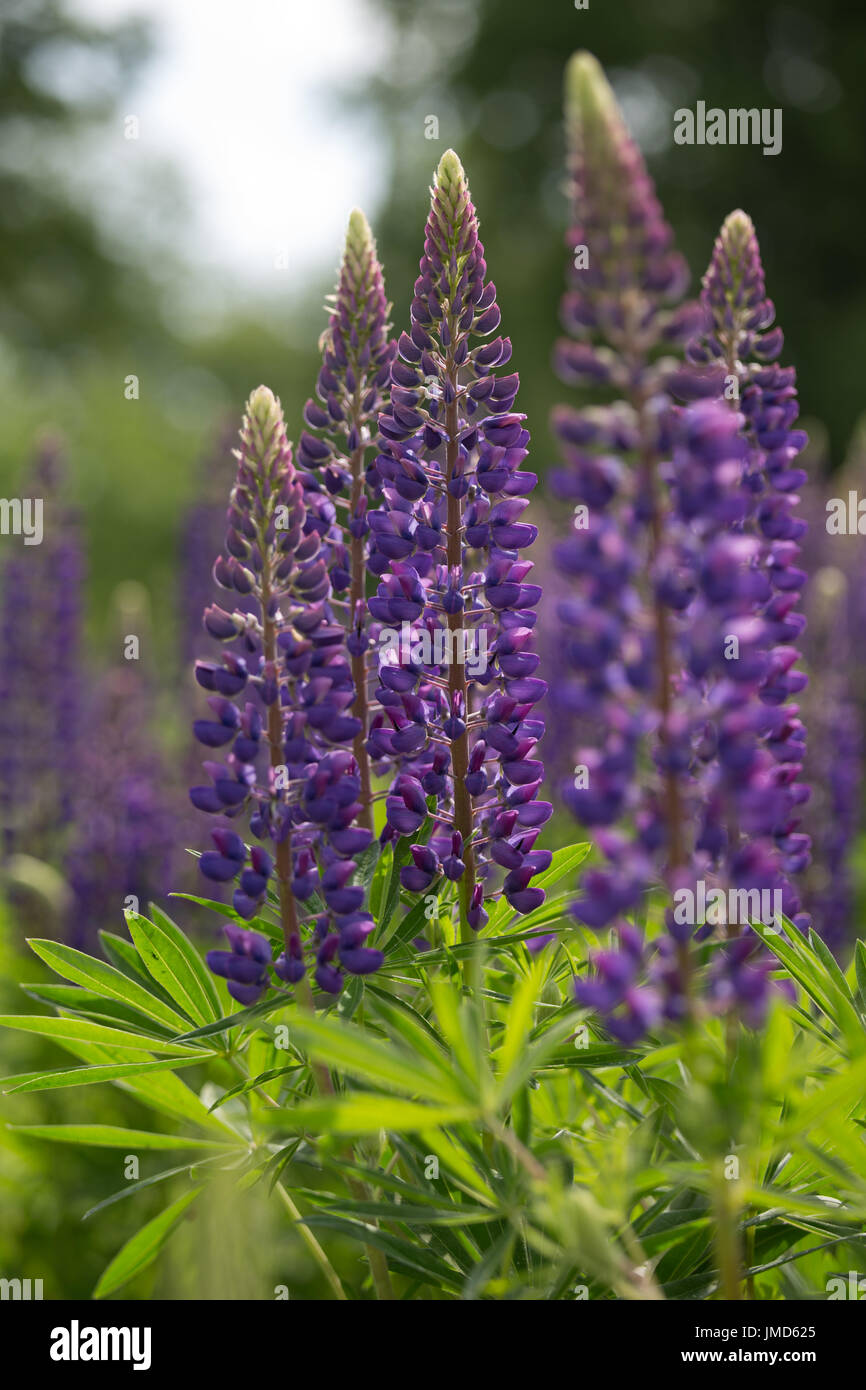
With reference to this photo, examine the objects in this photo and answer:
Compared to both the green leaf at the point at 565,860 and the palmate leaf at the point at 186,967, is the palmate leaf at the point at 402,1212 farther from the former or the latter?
the green leaf at the point at 565,860

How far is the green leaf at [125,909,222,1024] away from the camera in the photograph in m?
1.71

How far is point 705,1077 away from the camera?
3.42 ft

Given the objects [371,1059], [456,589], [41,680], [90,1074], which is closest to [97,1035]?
[90,1074]

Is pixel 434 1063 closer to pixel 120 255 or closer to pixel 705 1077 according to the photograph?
pixel 705 1077

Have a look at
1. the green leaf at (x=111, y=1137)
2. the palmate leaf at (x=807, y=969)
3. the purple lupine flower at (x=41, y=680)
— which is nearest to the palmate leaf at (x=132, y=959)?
A: the green leaf at (x=111, y=1137)

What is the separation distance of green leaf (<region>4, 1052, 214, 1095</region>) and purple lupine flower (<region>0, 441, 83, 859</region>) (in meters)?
3.21

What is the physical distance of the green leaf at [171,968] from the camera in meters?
1.71

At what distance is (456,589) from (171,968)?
65 centimetres

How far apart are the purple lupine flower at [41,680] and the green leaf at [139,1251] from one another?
3243mm

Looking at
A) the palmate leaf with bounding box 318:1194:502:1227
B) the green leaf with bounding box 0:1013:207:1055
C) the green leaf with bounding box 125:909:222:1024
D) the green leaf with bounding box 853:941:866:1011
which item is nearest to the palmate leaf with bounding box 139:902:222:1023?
the green leaf with bounding box 125:909:222:1024

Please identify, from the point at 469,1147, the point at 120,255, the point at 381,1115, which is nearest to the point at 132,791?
the point at 469,1147

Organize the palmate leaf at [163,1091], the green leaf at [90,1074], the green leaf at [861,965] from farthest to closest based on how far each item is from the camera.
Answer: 1. the green leaf at [861,965]
2. the palmate leaf at [163,1091]
3. the green leaf at [90,1074]

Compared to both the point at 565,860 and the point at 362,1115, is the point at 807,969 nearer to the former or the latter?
the point at 565,860

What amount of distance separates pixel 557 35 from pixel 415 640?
23.9 metres
